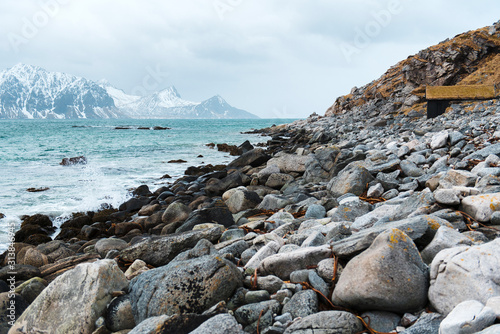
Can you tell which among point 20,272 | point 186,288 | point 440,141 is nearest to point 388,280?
point 186,288

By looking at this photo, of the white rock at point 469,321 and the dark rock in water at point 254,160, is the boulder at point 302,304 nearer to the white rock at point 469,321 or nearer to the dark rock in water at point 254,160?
the white rock at point 469,321

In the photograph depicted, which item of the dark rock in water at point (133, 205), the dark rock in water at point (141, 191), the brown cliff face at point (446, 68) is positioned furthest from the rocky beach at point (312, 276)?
the brown cliff face at point (446, 68)

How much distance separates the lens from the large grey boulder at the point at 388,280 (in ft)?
8.23

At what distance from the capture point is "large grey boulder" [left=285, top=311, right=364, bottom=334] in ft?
8.02

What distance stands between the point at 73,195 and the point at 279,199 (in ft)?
29.4

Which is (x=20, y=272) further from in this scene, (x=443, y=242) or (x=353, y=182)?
(x=353, y=182)

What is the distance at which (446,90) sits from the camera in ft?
53.0

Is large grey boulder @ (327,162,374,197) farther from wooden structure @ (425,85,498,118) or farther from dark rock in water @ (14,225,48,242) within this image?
wooden structure @ (425,85,498,118)

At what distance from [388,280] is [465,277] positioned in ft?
1.61

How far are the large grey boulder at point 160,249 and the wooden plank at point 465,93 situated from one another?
50.6 feet

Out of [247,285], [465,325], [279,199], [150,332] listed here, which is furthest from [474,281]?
[279,199]

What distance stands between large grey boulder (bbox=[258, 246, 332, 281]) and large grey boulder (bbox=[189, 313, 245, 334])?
866mm

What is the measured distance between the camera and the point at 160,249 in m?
4.80

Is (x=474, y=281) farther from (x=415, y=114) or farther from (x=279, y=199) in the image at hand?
(x=415, y=114)
